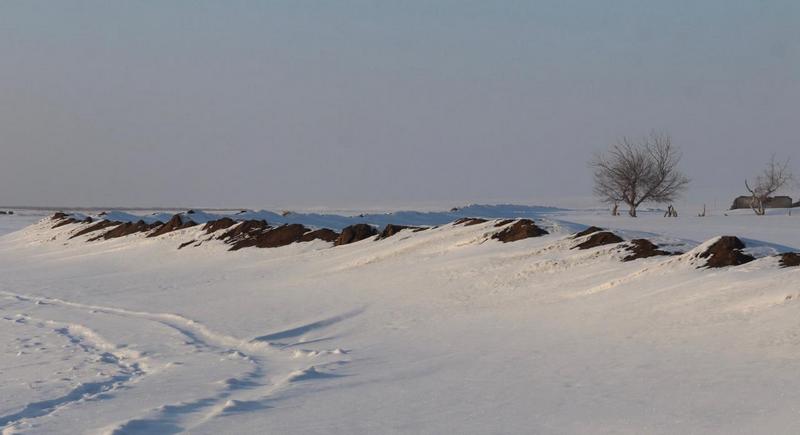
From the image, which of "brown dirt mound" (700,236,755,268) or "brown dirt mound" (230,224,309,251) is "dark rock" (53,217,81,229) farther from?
"brown dirt mound" (700,236,755,268)

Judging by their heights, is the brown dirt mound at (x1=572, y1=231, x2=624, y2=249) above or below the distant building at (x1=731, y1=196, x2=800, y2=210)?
below

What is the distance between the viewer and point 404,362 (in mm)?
9672

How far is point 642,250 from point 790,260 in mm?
2923

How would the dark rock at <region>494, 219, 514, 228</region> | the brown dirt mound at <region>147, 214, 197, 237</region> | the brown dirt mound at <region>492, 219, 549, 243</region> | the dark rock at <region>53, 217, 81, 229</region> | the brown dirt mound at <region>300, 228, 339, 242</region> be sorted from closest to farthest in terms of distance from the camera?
the brown dirt mound at <region>492, 219, 549, 243</region>
the dark rock at <region>494, 219, 514, 228</region>
the brown dirt mound at <region>300, 228, 339, 242</region>
the brown dirt mound at <region>147, 214, 197, 237</region>
the dark rock at <region>53, 217, 81, 229</region>

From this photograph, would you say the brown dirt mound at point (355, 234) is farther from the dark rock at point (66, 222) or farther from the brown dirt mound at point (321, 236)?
the dark rock at point (66, 222)

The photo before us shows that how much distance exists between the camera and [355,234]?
23000 mm

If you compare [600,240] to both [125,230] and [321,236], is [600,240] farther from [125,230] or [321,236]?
[125,230]

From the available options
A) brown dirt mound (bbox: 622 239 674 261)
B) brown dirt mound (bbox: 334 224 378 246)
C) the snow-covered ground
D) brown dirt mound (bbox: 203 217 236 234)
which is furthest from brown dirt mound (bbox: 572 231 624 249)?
brown dirt mound (bbox: 203 217 236 234)

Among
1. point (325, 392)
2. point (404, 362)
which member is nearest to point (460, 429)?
point (325, 392)

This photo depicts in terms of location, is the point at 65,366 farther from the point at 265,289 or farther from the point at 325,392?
the point at 265,289

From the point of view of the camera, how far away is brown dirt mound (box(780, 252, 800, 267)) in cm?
1187

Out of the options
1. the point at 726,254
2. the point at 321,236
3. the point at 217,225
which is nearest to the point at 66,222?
the point at 217,225

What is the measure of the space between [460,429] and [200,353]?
4.90 metres

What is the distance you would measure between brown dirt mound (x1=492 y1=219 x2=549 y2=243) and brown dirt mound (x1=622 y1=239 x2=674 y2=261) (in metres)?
3.00
